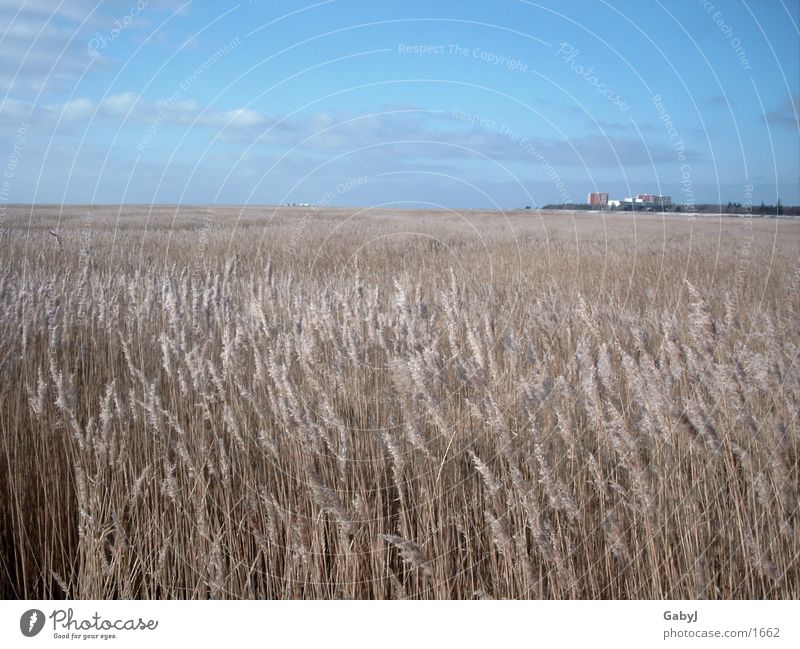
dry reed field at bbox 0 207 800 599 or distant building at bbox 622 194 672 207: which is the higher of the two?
distant building at bbox 622 194 672 207

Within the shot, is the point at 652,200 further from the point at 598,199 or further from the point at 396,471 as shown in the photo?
the point at 396,471

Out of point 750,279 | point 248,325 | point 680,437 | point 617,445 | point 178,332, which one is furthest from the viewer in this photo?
point 750,279

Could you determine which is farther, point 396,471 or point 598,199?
point 598,199

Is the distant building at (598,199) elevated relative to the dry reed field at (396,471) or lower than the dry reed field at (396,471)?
elevated

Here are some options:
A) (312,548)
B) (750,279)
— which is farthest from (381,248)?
(312,548)

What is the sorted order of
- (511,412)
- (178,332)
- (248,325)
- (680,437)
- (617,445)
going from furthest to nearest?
1. (248,325)
2. (178,332)
3. (511,412)
4. (680,437)
5. (617,445)

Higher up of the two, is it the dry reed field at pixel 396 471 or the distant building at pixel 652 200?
the distant building at pixel 652 200

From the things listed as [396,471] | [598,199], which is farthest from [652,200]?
[396,471]

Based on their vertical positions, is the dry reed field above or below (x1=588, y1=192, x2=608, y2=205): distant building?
below

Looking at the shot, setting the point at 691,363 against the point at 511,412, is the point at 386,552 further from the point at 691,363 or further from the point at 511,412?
the point at 691,363

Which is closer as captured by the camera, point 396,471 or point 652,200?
point 396,471
